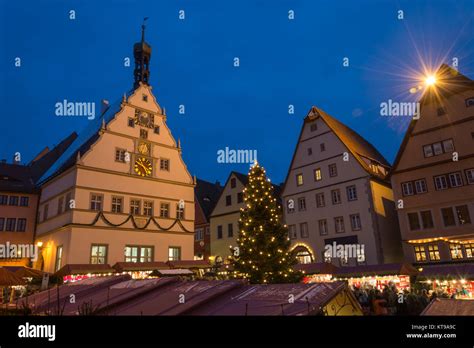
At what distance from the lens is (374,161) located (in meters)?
33.8

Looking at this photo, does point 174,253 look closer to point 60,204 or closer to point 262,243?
point 60,204

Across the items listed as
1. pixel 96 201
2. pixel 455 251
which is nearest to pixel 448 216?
pixel 455 251

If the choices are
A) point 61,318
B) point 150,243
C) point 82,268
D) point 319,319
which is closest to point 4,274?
point 82,268

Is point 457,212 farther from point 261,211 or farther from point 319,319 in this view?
point 319,319

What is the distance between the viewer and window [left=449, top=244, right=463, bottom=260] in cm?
2509

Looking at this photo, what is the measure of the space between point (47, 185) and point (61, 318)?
3287 cm

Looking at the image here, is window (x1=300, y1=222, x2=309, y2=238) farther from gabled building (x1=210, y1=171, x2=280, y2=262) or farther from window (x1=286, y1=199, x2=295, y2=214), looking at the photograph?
gabled building (x1=210, y1=171, x2=280, y2=262)

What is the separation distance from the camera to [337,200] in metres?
32.0

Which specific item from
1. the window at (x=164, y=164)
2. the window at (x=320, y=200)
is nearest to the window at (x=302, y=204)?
the window at (x=320, y=200)

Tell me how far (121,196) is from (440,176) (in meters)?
25.0

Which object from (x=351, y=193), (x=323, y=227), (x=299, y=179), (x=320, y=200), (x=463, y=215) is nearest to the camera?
(x=463, y=215)

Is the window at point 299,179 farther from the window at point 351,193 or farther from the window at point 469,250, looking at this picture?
the window at point 469,250

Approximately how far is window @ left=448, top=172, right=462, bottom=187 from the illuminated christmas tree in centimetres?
1376

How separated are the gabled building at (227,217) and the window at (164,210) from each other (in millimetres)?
9819
